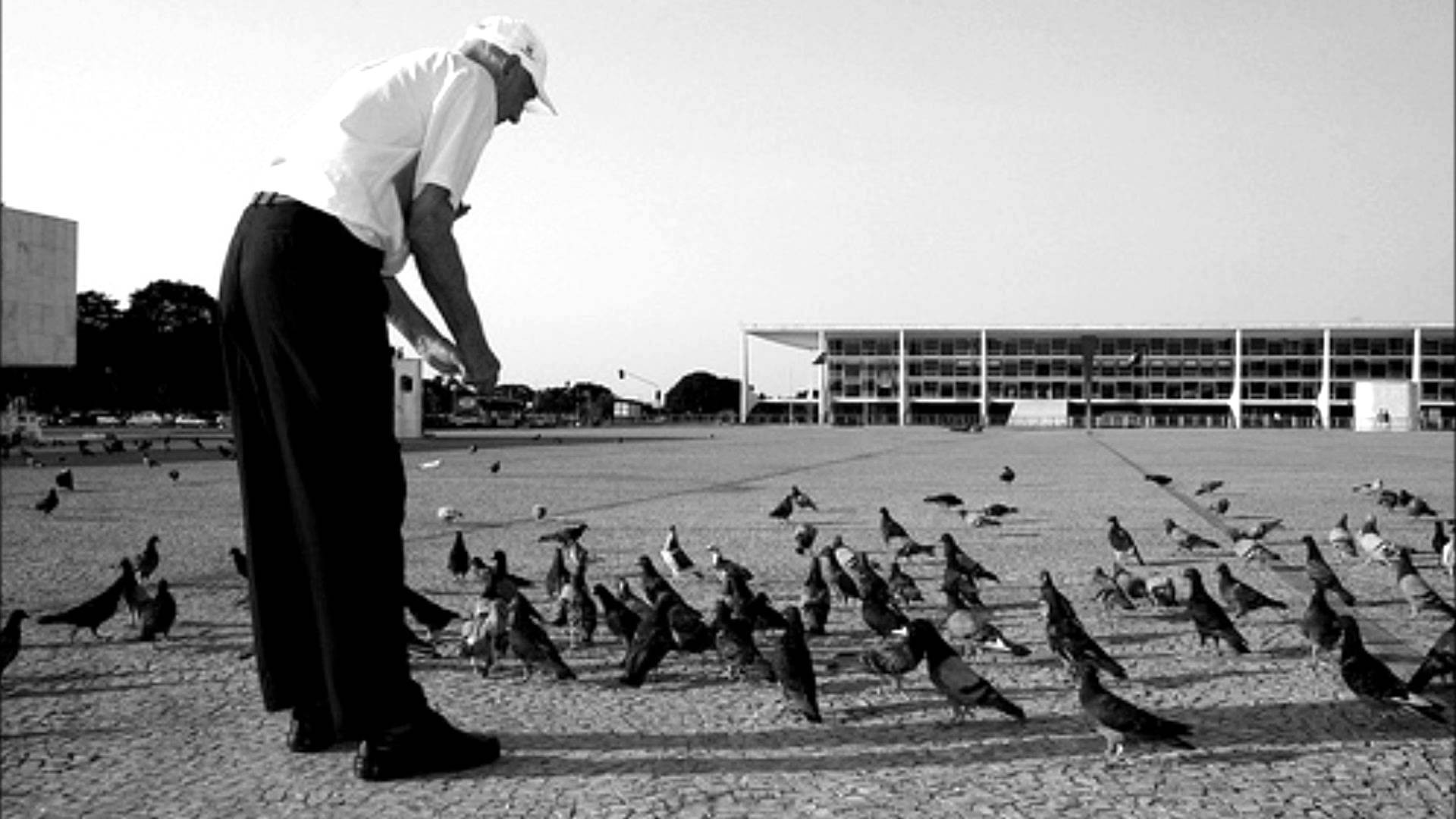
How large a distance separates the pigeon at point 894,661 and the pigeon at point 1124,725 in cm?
81

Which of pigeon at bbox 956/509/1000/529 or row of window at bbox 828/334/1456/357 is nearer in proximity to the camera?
pigeon at bbox 956/509/1000/529

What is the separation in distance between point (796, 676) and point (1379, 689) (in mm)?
1992

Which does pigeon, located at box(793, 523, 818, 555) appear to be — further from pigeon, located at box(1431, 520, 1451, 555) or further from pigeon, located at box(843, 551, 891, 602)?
pigeon, located at box(1431, 520, 1451, 555)

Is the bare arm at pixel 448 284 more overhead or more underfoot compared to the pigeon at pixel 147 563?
more overhead

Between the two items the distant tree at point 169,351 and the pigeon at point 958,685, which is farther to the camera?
the distant tree at point 169,351

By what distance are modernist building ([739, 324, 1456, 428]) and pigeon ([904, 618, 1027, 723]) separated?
4841 inches

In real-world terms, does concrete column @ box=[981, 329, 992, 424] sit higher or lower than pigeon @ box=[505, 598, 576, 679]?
higher

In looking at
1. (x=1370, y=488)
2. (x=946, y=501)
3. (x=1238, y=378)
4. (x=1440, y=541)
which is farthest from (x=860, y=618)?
(x=1238, y=378)

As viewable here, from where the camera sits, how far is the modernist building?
131500 mm

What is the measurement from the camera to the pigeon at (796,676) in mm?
4389

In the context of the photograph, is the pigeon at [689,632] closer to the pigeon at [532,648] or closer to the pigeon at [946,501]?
the pigeon at [532,648]

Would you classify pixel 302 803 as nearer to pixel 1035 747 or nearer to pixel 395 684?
pixel 395 684

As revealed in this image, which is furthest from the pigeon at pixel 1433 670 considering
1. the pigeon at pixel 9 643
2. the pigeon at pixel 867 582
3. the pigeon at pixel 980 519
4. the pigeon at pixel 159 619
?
the pigeon at pixel 980 519

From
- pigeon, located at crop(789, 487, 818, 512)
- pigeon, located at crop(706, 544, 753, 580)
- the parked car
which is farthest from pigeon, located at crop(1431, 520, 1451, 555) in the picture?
the parked car
